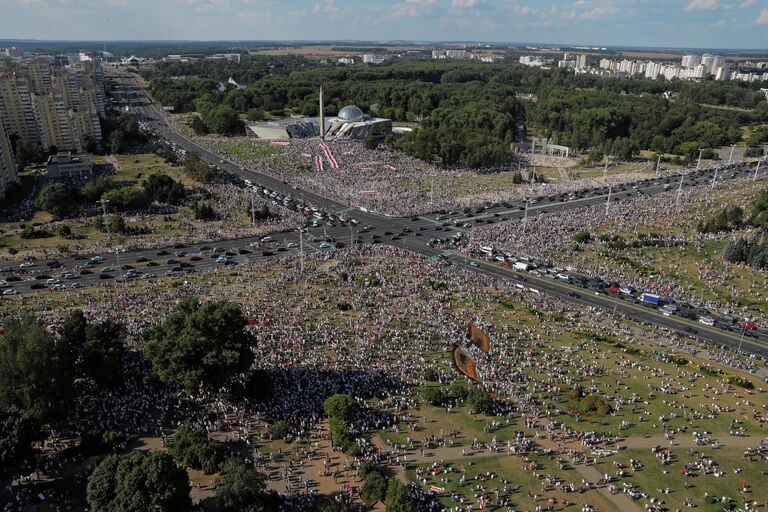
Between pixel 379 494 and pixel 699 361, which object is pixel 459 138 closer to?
pixel 699 361

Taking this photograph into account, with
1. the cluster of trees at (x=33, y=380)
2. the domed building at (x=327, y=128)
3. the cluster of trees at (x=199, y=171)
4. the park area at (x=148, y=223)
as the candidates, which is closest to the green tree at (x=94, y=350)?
the cluster of trees at (x=33, y=380)

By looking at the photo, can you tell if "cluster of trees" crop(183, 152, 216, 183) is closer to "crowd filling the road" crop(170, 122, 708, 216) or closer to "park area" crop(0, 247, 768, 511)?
"crowd filling the road" crop(170, 122, 708, 216)

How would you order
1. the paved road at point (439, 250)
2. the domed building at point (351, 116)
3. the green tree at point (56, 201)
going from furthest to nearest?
the domed building at point (351, 116)
the green tree at point (56, 201)
the paved road at point (439, 250)

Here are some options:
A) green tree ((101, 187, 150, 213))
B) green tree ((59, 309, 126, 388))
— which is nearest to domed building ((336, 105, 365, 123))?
green tree ((101, 187, 150, 213))

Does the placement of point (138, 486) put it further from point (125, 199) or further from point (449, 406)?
point (125, 199)

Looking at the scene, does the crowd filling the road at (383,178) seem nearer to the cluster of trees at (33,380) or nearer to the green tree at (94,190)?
the green tree at (94,190)
